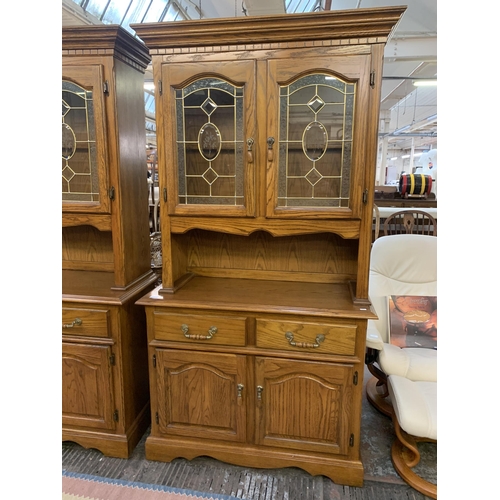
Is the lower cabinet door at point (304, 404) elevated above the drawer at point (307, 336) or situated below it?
below

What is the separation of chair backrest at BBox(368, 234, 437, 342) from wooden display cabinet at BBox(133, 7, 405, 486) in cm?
42

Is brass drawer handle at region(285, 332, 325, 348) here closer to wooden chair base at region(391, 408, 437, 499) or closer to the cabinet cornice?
wooden chair base at region(391, 408, 437, 499)

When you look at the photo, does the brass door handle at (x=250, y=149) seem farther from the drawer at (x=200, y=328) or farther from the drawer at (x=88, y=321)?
the drawer at (x=88, y=321)

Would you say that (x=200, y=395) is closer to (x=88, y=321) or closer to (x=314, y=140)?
(x=88, y=321)

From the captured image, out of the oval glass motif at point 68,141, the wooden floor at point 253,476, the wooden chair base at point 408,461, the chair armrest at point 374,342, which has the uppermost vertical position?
the oval glass motif at point 68,141

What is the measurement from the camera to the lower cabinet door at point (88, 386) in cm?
169

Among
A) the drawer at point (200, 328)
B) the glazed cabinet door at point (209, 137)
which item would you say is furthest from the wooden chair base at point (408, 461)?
the glazed cabinet door at point (209, 137)

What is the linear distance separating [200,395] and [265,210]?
35.1 inches

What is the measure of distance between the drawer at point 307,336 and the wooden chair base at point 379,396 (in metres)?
0.80

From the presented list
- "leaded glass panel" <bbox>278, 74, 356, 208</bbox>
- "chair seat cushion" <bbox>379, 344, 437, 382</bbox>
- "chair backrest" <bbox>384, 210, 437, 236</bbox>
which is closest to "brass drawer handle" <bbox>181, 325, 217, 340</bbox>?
"leaded glass panel" <bbox>278, 74, 356, 208</bbox>
